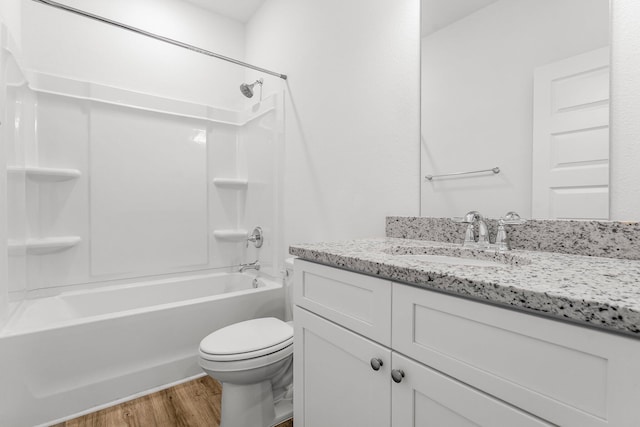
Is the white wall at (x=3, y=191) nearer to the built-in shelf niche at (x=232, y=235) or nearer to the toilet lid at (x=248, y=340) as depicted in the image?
the toilet lid at (x=248, y=340)

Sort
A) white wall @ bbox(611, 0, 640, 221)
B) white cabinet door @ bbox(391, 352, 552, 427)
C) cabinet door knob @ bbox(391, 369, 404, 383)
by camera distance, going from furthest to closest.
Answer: white wall @ bbox(611, 0, 640, 221) → cabinet door knob @ bbox(391, 369, 404, 383) → white cabinet door @ bbox(391, 352, 552, 427)

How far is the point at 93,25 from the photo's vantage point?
7.06 feet

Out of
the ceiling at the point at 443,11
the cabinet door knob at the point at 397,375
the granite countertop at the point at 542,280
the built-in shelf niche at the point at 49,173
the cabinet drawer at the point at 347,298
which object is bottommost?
the cabinet door knob at the point at 397,375

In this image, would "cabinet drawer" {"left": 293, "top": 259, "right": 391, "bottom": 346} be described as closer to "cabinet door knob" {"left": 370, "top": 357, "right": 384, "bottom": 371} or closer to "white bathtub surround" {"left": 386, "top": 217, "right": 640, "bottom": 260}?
"cabinet door knob" {"left": 370, "top": 357, "right": 384, "bottom": 371}

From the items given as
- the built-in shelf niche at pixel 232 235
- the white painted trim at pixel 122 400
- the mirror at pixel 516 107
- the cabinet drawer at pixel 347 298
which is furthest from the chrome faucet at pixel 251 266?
the mirror at pixel 516 107

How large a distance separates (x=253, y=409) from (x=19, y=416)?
1.08m

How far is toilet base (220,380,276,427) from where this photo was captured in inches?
53.7

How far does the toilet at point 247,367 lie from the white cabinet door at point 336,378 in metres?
0.29

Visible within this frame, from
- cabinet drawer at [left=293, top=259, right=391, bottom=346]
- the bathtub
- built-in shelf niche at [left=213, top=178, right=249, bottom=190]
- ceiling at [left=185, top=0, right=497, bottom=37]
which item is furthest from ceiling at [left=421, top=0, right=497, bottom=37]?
built-in shelf niche at [left=213, top=178, right=249, bottom=190]

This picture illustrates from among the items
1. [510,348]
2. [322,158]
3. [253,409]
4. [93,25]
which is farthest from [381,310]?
[93,25]

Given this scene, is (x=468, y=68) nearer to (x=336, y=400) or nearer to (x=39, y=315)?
(x=336, y=400)

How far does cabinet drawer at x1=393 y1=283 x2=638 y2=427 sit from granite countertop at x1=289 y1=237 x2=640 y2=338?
0.03 metres

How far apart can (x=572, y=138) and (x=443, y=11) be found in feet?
2.47

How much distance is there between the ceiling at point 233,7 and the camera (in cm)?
252
